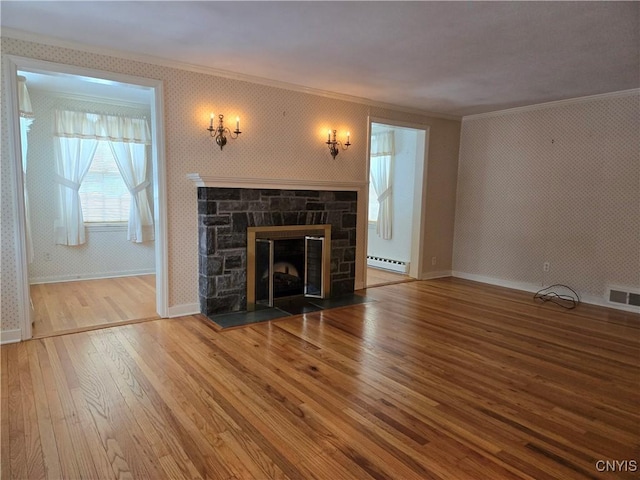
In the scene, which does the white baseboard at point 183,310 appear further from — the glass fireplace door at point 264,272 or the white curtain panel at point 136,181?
the white curtain panel at point 136,181

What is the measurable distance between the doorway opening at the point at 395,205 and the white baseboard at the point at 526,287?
0.86 meters

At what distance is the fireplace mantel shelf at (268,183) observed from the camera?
12.9 ft

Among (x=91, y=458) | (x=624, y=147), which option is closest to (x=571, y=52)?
(x=624, y=147)

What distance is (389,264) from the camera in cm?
674

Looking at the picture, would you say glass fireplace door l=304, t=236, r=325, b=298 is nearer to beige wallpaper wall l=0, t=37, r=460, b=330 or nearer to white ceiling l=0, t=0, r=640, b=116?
beige wallpaper wall l=0, t=37, r=460, b=330

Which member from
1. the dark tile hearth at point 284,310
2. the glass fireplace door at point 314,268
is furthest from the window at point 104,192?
the glass fireplace door at point 314,268

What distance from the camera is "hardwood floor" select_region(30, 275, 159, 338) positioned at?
381 cm

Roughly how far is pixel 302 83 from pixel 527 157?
128 inches

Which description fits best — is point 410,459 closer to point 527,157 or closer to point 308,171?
point 308,171

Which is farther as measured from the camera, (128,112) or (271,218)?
(128,112)

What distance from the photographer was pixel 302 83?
14.7ft

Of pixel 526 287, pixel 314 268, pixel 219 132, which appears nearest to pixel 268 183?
pixel 219 132

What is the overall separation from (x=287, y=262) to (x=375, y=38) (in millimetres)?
2605

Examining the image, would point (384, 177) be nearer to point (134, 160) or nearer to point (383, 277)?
point (383, 277)
